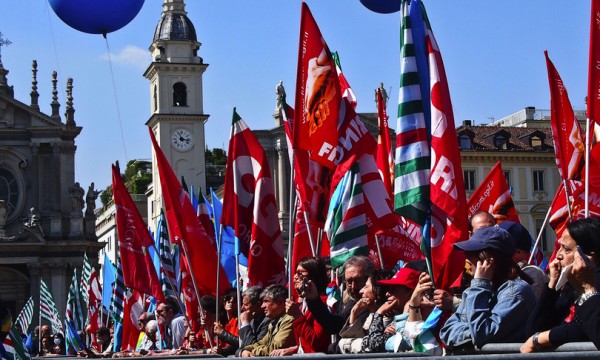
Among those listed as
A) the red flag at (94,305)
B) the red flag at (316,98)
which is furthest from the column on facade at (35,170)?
the red flag at (316,98)

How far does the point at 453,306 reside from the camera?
26.5 feet

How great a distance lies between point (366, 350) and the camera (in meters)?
9.31

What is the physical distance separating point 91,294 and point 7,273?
23038mm

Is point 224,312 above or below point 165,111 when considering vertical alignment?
below

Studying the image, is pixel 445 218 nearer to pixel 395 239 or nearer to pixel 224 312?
pixel 395 239

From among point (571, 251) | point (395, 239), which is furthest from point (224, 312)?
point (571, 251)

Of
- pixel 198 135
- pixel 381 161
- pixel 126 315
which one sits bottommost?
pixel 126 315

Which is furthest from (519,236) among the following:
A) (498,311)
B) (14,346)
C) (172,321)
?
(172,321)

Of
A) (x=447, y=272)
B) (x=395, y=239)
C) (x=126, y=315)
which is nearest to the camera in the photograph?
(x=447, y=272)

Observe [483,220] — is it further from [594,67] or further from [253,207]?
[253,207]

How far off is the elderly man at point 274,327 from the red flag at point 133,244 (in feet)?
30.2

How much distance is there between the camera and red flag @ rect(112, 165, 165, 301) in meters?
20.6

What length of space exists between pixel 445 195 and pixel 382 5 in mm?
4640

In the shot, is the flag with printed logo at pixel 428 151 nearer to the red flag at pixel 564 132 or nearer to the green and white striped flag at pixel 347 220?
the green and white striped flag at pixel 347 220
